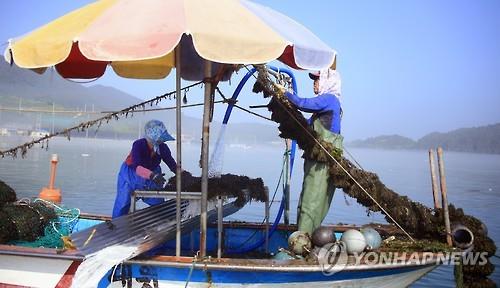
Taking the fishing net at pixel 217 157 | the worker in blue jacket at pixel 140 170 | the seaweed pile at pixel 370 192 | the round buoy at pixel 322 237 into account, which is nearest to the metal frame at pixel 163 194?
the worker in blue jacket at pixel 140 170

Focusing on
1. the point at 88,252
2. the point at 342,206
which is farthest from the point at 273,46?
the point at 342,206

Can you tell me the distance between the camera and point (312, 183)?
20.4 ft

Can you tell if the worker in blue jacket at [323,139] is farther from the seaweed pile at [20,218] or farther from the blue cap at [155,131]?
the seaweed pile at [20,218]

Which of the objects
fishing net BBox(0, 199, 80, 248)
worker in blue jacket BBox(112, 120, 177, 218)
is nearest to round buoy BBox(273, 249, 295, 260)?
worker in blue jacket BBox(112, 120, 177, 218)

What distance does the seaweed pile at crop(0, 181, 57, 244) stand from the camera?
240 inches

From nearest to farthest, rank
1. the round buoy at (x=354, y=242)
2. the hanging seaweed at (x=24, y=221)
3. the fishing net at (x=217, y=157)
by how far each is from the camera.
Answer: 1. the round buoy at (x=354, y=242)
2. the hanging seaweed at (x=24, y=221)
3. the fishing net at (x=217, y=157)

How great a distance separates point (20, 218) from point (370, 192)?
4416 mm

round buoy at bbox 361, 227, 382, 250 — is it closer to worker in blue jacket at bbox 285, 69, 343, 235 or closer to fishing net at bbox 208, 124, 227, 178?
worker in blue jacket at bbox 285, 69, 343, 235

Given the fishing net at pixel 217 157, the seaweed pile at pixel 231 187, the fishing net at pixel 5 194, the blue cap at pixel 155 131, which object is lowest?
the fishing net at pixel 5 194

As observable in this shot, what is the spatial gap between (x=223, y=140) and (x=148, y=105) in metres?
1.76

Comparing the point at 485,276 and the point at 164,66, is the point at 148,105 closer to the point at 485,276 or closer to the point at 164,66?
the point at 164,66

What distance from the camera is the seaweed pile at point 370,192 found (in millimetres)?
5996

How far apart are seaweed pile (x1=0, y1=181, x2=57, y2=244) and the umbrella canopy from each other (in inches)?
90.4

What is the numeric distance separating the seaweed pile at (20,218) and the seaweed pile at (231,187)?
1.78 m
